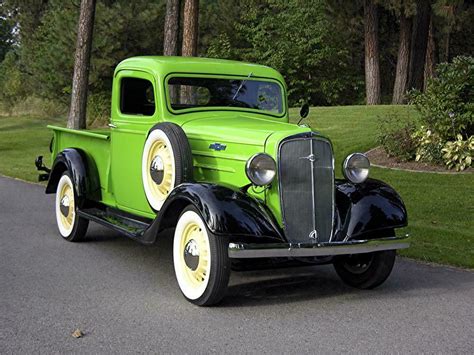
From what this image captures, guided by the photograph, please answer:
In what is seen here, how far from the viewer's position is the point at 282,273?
728cm

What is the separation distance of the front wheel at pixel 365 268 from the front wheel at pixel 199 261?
4.23 ft

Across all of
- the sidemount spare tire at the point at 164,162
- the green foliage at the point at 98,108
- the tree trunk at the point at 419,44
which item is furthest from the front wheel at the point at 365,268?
the green foliage at the point at 98,108

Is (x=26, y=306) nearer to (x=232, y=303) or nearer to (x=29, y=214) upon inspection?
(x=232, y=303)

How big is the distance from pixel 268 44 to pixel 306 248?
1391 inches

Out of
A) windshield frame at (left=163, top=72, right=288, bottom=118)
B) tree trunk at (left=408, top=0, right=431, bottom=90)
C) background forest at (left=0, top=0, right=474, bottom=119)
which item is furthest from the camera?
background forest at (left=0, top=0, right=474, bottom=119)

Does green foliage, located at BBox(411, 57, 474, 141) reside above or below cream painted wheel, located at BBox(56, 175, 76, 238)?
above

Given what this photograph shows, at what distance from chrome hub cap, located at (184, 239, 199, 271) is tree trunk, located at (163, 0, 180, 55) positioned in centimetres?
1333

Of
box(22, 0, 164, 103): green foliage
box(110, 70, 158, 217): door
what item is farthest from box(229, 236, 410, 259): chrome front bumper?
box(22, 0, 164, 103): green foliage

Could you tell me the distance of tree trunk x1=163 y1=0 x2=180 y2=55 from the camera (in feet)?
62.4

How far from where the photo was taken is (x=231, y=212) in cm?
580

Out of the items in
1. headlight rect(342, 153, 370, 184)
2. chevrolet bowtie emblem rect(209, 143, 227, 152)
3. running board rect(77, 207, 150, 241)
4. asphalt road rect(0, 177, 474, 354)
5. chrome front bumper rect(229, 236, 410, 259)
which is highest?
chevrolet bowtie emblem rect(209, 143, 227, 152)

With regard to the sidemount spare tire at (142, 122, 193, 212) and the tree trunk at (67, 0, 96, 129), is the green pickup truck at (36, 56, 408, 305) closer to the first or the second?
the sidemount spare tire at (142, 122, 193, 212)

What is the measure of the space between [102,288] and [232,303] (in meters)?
1.19

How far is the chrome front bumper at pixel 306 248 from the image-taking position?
18.5 feet
